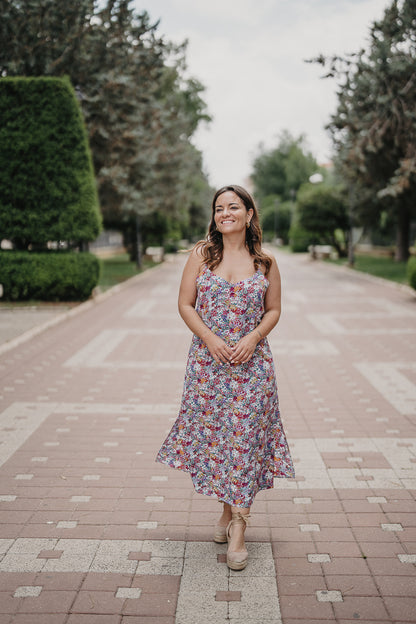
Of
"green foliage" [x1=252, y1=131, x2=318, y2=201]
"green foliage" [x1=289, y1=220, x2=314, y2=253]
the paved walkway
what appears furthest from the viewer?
"green foliage" [x1=252, y1=131, x2=318, y2=201]

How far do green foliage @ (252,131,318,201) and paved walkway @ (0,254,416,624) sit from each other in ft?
252

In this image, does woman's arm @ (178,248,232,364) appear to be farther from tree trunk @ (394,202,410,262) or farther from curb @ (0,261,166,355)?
tree trunk @ (394,202,410,262)

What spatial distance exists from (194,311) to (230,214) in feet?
1.89

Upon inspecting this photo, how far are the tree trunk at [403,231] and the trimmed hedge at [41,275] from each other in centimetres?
1726

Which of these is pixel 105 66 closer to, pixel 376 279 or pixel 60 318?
pixel 60 318

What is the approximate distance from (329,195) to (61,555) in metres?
34.2

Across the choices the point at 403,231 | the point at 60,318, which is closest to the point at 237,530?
the point at 60,318

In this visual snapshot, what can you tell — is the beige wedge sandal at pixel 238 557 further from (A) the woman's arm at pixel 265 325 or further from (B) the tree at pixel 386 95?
(B) the tree at pixel 386 95

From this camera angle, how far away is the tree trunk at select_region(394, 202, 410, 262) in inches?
1142

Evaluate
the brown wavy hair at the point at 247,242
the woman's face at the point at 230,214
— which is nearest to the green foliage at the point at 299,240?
the brown wavy hair at the point at 247,242

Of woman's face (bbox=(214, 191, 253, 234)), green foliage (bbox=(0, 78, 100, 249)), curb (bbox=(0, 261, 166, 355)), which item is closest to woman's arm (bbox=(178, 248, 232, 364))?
woman's face (bbox=(214, 191, 253, 234))

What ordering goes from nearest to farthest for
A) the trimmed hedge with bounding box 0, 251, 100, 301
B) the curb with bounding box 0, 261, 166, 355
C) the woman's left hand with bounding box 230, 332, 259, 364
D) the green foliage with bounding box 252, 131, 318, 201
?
the woman's left hand with bounding box 230, 332, 259, 364
the curb with bounding box 0, 261, 166, 355
the trimmed hedge with bounding box 0, 251, 100, 301
the green foliage with bounding box 252, 131, 318, 201

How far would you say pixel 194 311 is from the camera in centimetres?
350

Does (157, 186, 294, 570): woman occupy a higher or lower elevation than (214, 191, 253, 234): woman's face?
lower
